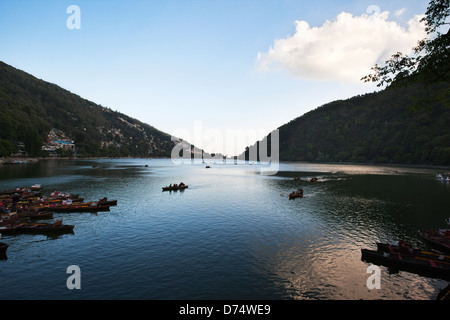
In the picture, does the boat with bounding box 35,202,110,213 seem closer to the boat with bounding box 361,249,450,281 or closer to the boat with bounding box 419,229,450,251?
the boat with bounding box 361,249,450,281

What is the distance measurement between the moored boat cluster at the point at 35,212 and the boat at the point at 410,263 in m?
38.7

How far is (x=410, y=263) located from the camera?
74.1 feet

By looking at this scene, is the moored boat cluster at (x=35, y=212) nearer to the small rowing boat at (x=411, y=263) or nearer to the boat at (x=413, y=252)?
the small rowing boat at (x=411, y=263)

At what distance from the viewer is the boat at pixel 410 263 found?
71.0 feet

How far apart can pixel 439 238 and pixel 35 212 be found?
60389mm

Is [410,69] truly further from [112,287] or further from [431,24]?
[112,287]

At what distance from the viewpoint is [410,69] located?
80.9 ft

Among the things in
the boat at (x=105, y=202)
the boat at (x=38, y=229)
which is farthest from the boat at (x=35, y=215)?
the boat at (x=105, y=202)

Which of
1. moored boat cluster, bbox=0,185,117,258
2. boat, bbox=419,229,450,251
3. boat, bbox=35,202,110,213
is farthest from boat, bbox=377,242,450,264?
boat, bbox=35,202,110,213

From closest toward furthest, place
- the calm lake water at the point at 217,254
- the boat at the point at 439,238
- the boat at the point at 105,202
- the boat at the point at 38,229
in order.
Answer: the calm lake water at the point at 217,254
the boat at the point at 439,238
the boat at the point at 38,229
the boat at the point at 105,202
